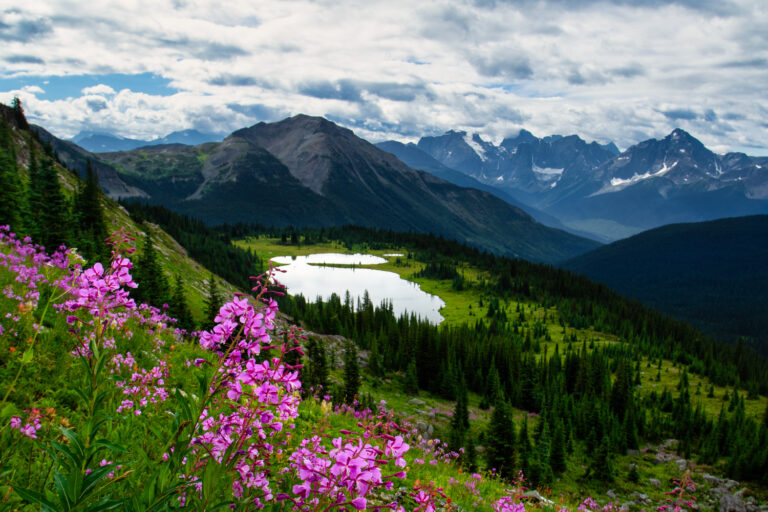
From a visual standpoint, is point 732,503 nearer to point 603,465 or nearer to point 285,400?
point 603,465

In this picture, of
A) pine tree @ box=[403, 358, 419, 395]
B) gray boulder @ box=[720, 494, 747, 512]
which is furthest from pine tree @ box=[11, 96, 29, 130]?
gray boulder @ box=[720, 494, 747, 512]

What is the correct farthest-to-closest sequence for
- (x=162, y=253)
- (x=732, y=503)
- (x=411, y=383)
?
(x=162, y=253), (x=411, y=383), (x=732, y=503)

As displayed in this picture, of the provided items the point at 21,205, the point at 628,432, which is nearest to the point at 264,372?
the point at 21,205

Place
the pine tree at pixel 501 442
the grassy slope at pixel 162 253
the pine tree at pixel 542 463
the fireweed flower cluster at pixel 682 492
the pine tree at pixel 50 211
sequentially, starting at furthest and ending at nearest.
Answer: the grassy slope at pixel 162 253 → the pine tree at pixel 542 463 → the pine tree at pixel 501 442 → the pine tree at pixel 50 211 → the fireweed flower cluster at pixel 682 492

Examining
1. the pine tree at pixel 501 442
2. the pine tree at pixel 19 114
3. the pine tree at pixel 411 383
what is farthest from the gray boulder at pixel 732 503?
the pine tree at pixel 19 114

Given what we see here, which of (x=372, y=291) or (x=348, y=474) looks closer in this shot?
(x=348, y=474)

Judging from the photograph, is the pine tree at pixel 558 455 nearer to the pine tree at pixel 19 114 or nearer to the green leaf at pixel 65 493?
the green leaf at pixel 65 493

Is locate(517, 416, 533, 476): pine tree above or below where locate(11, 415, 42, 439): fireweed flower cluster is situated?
below

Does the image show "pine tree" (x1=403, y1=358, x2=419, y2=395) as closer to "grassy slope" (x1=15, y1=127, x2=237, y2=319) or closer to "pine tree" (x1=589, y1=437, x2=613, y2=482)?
"pine tree" (x1=589, y1=437, x2=613, y2=482)

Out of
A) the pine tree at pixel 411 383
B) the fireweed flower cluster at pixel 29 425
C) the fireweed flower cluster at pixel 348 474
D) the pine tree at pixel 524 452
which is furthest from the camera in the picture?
the pine tree at pixel 411 383

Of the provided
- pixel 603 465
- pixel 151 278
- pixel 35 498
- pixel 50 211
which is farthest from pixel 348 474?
pixel 603 465

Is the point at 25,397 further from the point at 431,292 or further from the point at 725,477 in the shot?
the point at 431,292

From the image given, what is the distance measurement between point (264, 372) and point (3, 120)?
90.9 meters

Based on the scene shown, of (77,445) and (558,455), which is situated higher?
(77,445)
